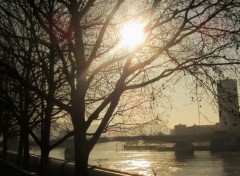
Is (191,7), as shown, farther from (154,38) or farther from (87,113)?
(87,113)

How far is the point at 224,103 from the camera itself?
7609mm

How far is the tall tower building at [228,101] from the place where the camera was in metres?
7.22

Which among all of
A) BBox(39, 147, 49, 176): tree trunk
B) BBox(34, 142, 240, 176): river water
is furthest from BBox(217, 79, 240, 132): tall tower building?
BBox(34, 142, 240, 176): river water

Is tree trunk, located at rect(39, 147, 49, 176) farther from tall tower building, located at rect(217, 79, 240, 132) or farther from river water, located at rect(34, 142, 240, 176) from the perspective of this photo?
river water, located at rect(34, 142, 240, 176)

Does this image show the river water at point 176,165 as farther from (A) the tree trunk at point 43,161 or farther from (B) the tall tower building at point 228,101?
(B) the tall tower building at point 228,101

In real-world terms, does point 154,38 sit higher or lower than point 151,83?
higher

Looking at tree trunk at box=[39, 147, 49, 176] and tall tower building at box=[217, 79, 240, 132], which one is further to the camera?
tree trunk at box=[39, 147, 49, 176]

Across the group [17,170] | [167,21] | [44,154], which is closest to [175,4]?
[167,21]

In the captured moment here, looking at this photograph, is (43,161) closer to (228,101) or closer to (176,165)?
(228,101)

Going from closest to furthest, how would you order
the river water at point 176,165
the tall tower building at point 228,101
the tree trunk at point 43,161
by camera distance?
the tall tower building at point 228,101, the tree trunk at point 43,161, the river water at point 176,165

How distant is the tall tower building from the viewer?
7223 millimetres

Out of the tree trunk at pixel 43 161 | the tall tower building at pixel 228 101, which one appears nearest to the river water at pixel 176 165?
the tree trunk at pixel 43 161

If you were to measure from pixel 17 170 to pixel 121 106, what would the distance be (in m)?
2.80

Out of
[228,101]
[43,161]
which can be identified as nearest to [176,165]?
[43,161]
